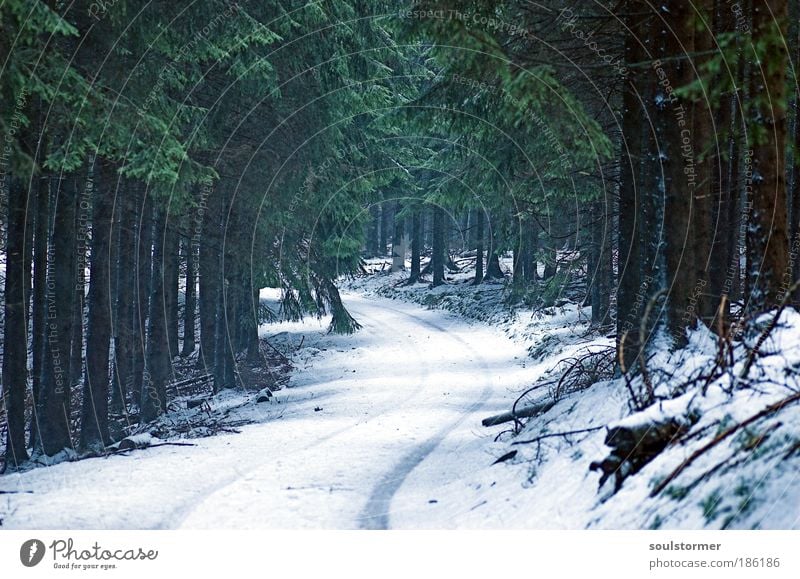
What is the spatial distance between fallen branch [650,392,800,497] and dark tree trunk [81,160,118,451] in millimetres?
11363

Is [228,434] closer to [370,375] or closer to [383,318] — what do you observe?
[370,375]

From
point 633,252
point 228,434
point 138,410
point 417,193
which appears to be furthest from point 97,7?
point 417,193

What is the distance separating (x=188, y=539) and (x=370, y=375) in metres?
15.2

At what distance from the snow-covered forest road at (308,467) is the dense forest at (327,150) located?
286 centimetres

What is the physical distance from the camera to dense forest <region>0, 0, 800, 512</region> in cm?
870

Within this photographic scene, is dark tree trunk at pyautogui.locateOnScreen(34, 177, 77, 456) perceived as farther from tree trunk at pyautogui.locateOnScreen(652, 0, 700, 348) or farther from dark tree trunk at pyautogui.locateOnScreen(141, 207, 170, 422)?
tree trunk at pyautogui.locateOnScreen(652, 0, 700, 348)

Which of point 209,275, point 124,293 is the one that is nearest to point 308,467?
point 124,293

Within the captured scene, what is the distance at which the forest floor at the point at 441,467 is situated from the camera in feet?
15.8

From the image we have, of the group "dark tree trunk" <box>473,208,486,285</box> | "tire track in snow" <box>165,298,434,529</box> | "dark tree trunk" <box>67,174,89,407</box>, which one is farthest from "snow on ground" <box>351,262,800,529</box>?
"dark tree trunk" <box>473,208,486,285</box>

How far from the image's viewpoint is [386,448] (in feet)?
37.4

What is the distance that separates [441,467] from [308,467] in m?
1.79

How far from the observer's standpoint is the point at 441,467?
9828 mm

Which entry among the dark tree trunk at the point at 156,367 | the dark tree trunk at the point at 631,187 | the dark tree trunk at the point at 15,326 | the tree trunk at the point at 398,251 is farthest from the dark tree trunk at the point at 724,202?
the tree trunk at the point at 398,251

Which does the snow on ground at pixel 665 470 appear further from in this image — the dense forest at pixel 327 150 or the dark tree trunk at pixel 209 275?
the dark tree trunk at pixel 209 275
